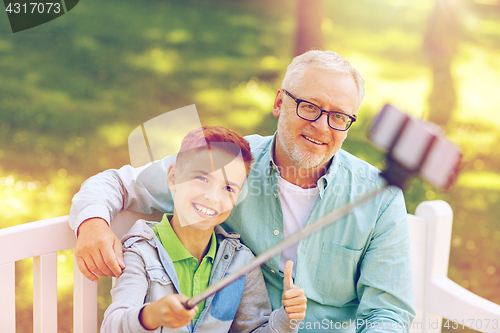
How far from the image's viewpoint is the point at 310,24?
3.93 m

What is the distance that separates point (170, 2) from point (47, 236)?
13.9 feet

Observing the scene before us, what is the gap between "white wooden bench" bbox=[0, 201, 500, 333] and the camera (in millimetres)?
1311

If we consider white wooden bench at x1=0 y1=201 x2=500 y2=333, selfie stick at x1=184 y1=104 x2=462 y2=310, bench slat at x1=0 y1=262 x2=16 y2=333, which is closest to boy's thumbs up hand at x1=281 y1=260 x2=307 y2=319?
selfie stick at x1=184 y1=104 x2=462 y2=310

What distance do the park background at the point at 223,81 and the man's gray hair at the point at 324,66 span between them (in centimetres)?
229

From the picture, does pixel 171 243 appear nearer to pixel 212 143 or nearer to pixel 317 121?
pixel 212 143

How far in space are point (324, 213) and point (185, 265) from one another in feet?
1.69

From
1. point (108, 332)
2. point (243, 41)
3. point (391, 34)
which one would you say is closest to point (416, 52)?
point (391, 34)

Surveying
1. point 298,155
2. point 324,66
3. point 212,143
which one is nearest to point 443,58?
point 324,66

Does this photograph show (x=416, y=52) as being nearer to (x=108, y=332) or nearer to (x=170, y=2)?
(x=170, y=2)

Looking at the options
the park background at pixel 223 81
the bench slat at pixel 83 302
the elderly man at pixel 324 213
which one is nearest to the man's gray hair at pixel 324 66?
the elderly man at pixel 324 213

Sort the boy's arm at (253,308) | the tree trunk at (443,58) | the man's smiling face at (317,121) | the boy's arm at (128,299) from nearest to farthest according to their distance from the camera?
the boy's arm at (128,299) → the boy's arm at (253,308) → the man's smiling face at (317,121) → the tree trunk at (443,58)

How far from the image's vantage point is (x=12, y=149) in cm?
382

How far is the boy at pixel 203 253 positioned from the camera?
128cm

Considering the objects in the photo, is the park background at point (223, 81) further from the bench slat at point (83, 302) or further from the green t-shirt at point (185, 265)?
the green t-shirt at point (185, 265)
